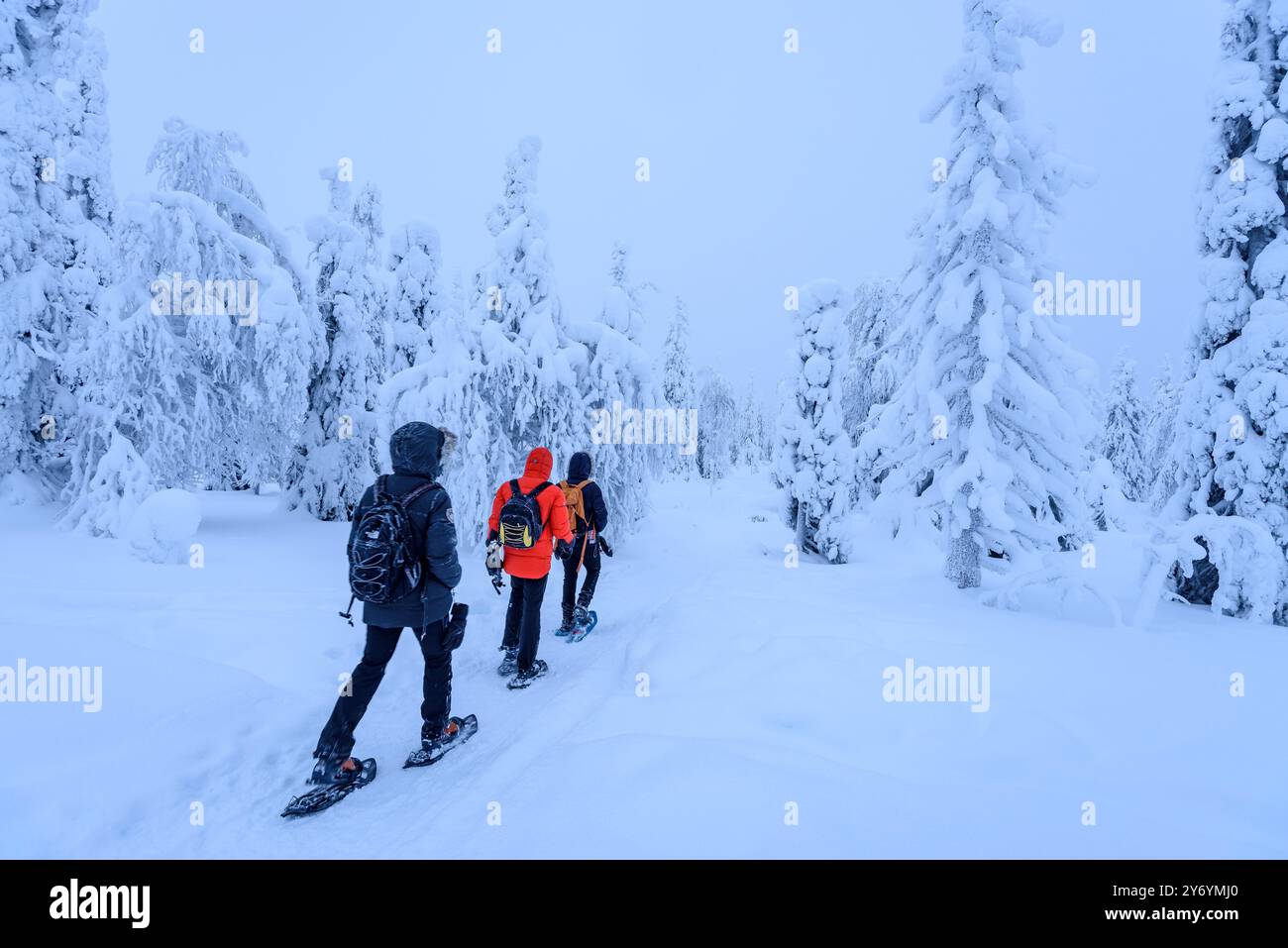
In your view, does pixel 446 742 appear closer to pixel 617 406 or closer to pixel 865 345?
pixel 617 406

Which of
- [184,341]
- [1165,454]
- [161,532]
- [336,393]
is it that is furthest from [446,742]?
[336,393]

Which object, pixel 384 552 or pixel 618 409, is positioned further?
pixel 618 409

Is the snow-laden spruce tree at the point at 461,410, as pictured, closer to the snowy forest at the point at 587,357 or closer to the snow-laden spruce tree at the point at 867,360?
the snowy forest at the point at 587,357

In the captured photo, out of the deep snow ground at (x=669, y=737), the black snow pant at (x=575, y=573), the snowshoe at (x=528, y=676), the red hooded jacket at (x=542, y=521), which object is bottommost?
the snowshoe at (x=528, y=676)

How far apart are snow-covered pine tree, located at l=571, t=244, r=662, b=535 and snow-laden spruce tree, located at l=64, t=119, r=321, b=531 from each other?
5.92 metres

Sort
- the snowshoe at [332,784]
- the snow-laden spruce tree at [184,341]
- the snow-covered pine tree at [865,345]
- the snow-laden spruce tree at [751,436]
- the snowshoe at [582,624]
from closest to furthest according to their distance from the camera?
1. the snowshoe at [332,784]
2. the snowshoe at [582,624]
3. the snow-laden spruce tree at [184,341]
4. the snow-covered pine tree at [865,345]
5. the snow-laden spruce tree at [751,436]

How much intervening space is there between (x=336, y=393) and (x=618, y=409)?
29.5 feet

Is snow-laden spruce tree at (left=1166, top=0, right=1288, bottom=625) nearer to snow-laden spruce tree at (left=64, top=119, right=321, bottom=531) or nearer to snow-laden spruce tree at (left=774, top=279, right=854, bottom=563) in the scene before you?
snow-laden spruce tree at (left=774, top=279, right=854, bottom=563)

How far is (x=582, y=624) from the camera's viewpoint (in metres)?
6.86

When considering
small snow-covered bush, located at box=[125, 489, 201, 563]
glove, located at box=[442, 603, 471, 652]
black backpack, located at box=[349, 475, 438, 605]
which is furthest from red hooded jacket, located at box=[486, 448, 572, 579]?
small snow-covered bush, located at box=[125, 489, 201, 563]

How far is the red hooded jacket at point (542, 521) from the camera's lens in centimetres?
551

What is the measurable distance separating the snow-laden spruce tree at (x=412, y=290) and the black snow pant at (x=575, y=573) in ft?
42.9

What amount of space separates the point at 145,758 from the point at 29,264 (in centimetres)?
1439

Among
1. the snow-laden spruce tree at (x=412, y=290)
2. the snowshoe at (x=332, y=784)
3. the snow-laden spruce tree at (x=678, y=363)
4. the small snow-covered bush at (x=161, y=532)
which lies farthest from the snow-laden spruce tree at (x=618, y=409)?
the snow-laden spruce tree at (x=678, y=363)
